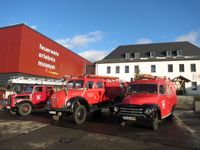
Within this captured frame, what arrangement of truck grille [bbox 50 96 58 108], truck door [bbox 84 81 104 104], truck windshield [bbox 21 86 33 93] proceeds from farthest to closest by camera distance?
truck windshield [bbox 21 86 33 93]
truck door [bbox 84 81 104 104]
truck grille [bbox 50 96 58 108]

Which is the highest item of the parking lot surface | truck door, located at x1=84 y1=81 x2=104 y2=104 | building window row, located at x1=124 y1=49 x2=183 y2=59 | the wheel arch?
building window row, located at x1=124 y1=49 x2=183 y2=59

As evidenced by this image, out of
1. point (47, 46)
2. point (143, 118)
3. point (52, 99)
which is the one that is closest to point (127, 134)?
point (143, 118)

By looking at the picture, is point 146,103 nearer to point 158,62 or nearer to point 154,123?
point 154,123

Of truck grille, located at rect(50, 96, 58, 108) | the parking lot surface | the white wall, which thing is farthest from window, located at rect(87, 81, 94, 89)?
the white wall

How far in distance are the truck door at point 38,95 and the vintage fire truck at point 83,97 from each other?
3943 millimetres

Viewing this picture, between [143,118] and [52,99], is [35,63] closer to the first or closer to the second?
[52,99]

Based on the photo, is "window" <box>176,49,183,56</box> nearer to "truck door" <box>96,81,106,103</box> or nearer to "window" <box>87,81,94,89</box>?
"truck door" <box>96,81,106,103</box>

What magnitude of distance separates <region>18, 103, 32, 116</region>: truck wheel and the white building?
97.1 ft

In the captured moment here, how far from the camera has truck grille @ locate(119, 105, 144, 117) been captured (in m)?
9.46

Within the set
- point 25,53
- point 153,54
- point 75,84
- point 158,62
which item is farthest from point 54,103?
point 153,54

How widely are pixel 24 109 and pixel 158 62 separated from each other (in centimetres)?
3363

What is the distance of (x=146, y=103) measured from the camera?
979 centimetres

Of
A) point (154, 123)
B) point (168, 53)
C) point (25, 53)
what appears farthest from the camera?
point (168, 53)

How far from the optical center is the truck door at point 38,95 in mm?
15602
